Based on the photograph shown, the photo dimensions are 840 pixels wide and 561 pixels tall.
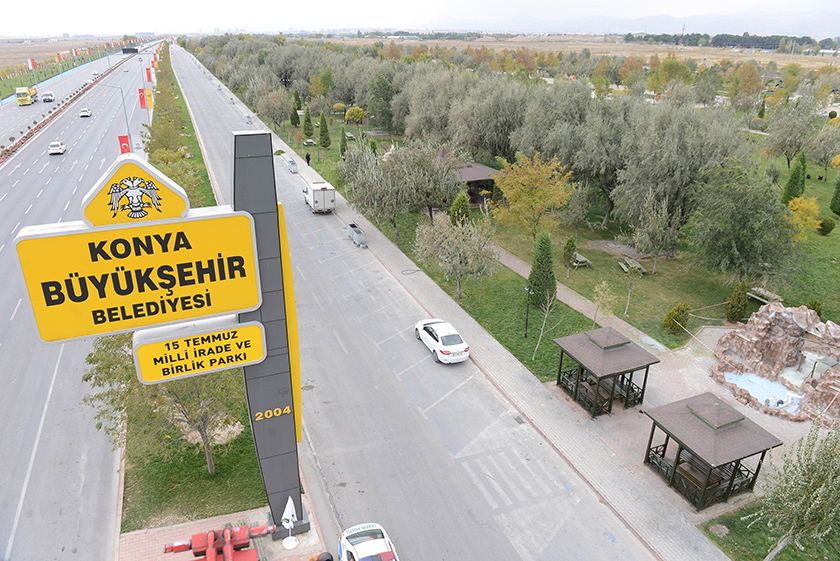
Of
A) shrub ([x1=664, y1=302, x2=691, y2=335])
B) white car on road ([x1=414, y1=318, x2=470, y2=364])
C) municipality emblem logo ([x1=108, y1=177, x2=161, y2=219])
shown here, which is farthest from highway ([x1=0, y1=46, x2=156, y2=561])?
shrub ([x1=664, y1=302, x2=691, y2=335])

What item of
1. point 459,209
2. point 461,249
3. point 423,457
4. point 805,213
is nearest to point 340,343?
point 461,249

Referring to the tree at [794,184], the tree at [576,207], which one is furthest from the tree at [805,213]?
the tree at [576,207]

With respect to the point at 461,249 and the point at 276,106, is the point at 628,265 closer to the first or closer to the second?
the point at 461,249

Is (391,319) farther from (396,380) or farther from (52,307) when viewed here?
(52,307)

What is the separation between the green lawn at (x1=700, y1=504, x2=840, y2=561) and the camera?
527 inches

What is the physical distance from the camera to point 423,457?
16469 mm

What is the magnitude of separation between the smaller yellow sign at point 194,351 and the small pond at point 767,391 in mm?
18413

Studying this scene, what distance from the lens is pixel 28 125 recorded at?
65.9 meters

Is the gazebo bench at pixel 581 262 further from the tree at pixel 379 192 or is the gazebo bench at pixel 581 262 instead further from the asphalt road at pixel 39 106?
the asphalt road at pixel 39 106

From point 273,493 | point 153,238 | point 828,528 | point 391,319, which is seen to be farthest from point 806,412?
point 153,238

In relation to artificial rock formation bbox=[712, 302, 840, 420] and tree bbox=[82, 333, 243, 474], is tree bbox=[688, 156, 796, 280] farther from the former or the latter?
tree bbox=[82, 333, 243, 474]

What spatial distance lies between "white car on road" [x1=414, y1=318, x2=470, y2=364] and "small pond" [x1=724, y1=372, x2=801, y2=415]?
1064cm

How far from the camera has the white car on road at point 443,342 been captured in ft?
68.7

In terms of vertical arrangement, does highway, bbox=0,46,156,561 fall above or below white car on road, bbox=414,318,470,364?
below
